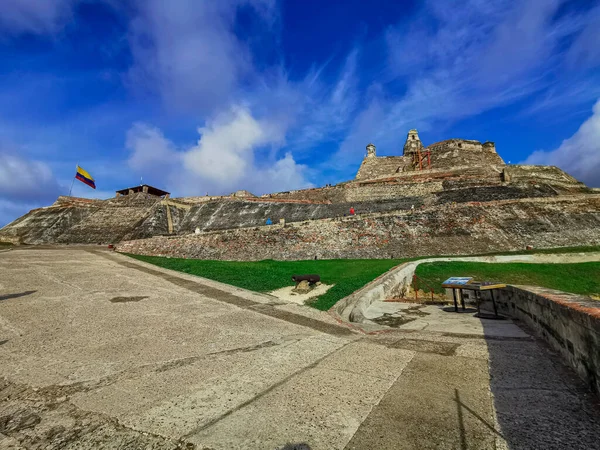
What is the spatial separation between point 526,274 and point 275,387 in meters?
14.2

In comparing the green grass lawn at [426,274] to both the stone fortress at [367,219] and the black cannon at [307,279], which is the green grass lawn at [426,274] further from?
the stone fortress at [367,219]

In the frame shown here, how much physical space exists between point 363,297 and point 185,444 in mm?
7940

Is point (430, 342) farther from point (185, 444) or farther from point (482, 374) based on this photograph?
point (185, 444)

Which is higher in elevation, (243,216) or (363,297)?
(243,216)

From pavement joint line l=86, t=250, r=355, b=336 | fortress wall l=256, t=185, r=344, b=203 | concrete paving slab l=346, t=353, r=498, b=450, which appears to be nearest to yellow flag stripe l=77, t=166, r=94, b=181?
fortress wall l=256, t=185, r=344, b=203

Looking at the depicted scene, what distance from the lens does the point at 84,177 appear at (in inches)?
1307

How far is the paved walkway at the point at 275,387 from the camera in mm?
2760

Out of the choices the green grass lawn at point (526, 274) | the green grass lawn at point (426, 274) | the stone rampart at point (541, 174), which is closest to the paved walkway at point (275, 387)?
the green grass lawn at point (426, 274)

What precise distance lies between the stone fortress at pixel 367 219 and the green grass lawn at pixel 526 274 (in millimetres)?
5145

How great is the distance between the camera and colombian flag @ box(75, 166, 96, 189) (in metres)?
32.8

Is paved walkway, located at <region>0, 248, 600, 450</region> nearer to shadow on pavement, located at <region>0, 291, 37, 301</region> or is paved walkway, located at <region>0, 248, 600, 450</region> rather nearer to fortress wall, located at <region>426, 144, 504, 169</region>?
shadow on pavement, located at <region>0, 291, 37, 301</region>

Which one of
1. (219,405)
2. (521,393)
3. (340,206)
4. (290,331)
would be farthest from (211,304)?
(340,206)

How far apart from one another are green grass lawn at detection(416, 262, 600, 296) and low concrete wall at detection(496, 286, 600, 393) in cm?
698

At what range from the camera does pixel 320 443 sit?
8.73ft
